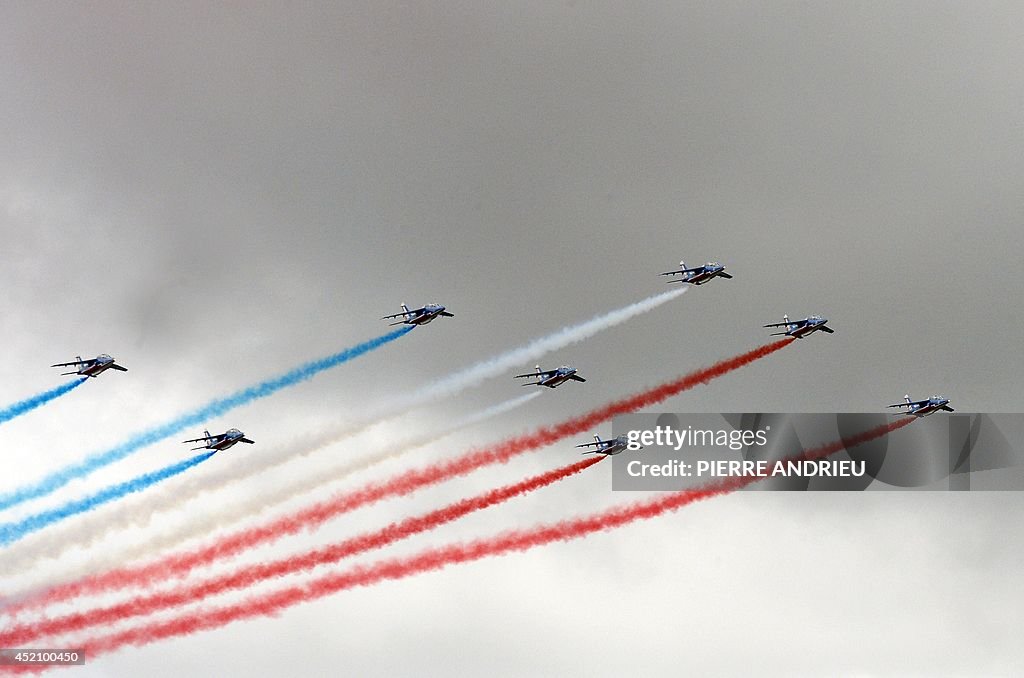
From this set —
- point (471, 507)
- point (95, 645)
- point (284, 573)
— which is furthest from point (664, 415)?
point (95, 645)

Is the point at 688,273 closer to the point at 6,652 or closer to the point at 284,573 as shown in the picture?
the point at 284,573

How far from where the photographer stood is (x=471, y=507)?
15262 centimetres

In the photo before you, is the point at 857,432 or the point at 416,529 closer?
the point at 416,529

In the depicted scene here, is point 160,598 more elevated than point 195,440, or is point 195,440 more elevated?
point 195,440

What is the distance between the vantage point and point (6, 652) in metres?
149

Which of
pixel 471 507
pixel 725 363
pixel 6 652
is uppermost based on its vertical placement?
pixel 725 363

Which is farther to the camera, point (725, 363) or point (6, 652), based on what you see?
point (725, 363)

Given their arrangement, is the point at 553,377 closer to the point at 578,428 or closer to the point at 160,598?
the point at 578,428

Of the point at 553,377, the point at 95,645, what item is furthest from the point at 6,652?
the point at 553,377

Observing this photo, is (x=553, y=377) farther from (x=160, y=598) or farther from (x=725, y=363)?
(x=160, y=598)

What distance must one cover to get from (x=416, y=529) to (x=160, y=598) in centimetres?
1811

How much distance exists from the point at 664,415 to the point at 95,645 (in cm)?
4345

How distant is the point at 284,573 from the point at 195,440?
12051 mm

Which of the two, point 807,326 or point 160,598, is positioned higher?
point 807,326
